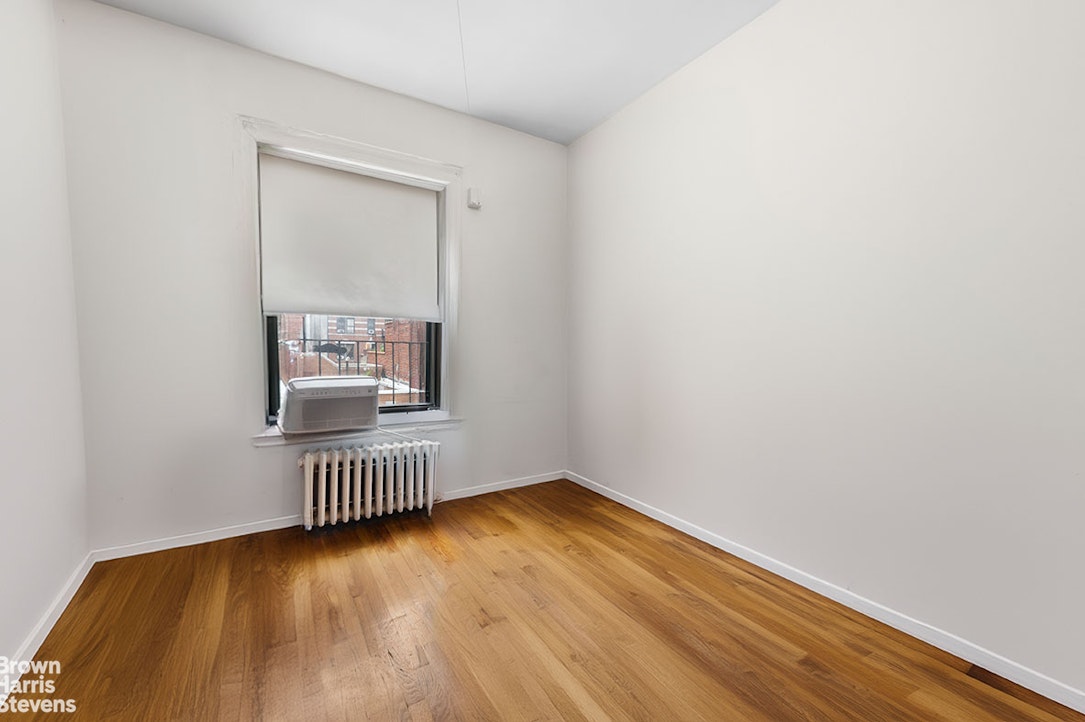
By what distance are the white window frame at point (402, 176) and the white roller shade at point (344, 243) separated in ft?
0.17

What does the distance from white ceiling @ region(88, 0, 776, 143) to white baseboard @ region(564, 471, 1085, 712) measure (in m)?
2.80

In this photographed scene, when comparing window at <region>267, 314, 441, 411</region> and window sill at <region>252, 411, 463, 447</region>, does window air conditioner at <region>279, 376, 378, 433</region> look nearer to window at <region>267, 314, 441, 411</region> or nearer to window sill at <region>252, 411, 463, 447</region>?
window sill at <region>252, 411, 463, 447</region>

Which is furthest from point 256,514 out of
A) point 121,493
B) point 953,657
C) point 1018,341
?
point 1018,341

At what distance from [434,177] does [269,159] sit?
990 mm

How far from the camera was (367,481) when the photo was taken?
8.80ft

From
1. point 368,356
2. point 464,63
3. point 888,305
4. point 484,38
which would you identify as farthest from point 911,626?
point 464,63

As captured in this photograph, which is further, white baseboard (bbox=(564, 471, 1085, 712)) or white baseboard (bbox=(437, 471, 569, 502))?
white baseboard (bbox=(437, 471, 569, 502))

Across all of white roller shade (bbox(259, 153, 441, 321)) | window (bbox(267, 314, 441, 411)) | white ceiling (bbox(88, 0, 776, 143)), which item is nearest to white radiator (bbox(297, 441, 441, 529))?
window (bbox(267, 314, 441, 411))

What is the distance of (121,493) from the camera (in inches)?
89.4

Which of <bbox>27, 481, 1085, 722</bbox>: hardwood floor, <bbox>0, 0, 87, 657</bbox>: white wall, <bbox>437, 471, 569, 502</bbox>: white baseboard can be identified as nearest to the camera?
<bbox>27, 481, 1085, 722</bbox>: hardwood floor

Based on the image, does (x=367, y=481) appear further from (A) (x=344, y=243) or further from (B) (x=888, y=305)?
(B) (x=888, y=305)

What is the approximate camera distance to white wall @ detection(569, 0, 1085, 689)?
146 cm

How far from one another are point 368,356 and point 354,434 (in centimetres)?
56

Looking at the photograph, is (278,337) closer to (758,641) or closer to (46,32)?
(46,32)
